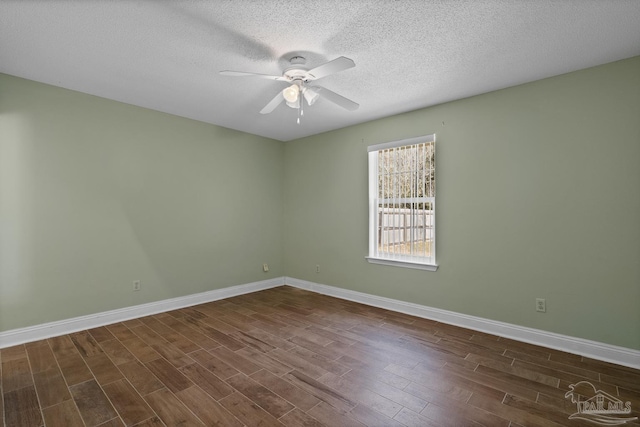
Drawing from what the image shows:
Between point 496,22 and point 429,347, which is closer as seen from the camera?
point 496,22

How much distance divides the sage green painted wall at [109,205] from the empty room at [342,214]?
2 cm

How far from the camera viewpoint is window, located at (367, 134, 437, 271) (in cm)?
359

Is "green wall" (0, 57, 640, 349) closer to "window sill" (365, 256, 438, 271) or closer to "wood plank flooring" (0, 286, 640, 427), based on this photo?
"window sill" (365, 256, 438, 271)

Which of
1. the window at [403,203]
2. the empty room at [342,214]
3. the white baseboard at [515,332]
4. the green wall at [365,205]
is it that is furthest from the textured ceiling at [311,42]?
the white baseboard at [515,332]

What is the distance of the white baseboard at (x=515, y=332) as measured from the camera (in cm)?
246

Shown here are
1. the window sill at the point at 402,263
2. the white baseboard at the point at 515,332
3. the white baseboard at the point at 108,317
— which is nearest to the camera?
the white baseboard at the point at 515,332

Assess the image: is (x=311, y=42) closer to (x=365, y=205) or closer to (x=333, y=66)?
(x=333, y=66)

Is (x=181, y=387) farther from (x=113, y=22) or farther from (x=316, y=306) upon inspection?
(x=113, y=22)

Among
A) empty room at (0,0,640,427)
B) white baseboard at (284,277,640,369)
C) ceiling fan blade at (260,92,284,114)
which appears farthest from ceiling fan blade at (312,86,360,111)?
white baseboard at (284,277,640,369)

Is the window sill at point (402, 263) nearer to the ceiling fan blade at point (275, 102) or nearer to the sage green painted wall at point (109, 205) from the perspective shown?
the sage green painted wall at point (109, 205)

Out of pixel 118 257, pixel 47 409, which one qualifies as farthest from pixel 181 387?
pixel 118 257

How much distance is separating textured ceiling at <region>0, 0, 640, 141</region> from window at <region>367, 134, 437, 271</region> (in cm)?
79

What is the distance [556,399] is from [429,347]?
0.96 meters

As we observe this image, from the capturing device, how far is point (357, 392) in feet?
6.79
